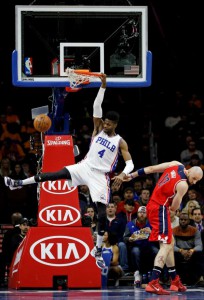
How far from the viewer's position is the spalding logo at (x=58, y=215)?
56.6 ft

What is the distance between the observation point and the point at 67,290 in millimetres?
16625

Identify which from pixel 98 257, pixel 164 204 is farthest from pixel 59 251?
pixel 164 204

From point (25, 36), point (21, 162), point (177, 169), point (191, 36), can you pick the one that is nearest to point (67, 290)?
point (177, 169)

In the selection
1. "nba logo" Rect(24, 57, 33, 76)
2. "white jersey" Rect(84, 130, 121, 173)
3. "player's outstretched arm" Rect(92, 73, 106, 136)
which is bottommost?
"white jersey" Rect(84, 130, 121, 173)

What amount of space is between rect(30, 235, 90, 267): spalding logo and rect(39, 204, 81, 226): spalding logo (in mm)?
336

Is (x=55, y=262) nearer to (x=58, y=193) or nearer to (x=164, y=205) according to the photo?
(x=58, y=193)

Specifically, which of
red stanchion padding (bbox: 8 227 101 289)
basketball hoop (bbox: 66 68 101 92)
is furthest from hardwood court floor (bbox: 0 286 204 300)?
basketball hoop (bbox: 66 68 101 92)

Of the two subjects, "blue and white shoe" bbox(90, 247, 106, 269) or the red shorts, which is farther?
"blue and white shoe" bbox(90, 247, 106, 269)

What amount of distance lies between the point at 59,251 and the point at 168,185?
2.74m

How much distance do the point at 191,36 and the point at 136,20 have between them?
1525cm

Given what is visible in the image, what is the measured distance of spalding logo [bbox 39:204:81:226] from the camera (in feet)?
56.6

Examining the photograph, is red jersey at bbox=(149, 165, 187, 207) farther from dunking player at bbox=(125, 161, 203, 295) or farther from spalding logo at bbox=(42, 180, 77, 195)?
spalding logo at bbox=(42, 180, 77, 195)

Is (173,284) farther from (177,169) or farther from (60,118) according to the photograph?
(60,118)

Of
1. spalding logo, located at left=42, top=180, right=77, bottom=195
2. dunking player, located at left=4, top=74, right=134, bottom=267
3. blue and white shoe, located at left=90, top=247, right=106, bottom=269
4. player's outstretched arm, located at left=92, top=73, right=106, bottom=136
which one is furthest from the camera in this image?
spalding logo, located at left=42, top=180, right=77, bottom=195
